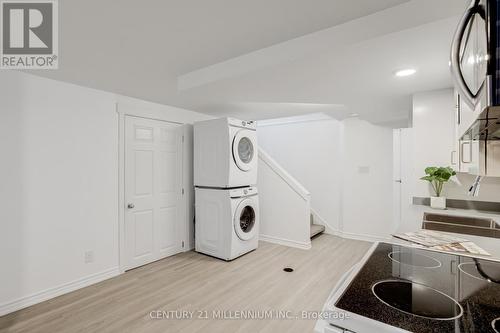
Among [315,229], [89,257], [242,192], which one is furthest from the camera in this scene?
[315,229]

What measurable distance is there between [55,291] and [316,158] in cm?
421

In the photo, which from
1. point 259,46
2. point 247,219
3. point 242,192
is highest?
point 259,46

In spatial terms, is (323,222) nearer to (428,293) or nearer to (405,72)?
(405,72)

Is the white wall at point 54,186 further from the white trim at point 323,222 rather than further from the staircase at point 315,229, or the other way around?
the white trim at point 323,222

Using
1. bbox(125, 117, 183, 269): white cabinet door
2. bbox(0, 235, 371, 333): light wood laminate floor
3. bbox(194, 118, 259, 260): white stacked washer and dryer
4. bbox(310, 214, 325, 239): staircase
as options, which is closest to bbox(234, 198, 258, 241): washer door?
bbox(194, 118, 259, 260): white stacked washer and dryer

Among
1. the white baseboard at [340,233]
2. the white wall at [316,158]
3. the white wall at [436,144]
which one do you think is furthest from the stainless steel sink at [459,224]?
the white wall at [316,158]

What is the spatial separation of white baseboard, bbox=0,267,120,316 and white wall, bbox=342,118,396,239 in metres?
3.74

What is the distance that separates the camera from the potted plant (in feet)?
7.85

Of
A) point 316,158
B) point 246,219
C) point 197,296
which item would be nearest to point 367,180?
point 316,158

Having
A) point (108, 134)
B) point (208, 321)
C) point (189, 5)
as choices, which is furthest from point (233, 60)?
point (208, 321)

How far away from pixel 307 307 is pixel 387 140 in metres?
3.12

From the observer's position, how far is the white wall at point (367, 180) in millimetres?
4164

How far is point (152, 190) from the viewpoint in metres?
3.38

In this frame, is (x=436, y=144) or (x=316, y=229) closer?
(x=436, y=144)
